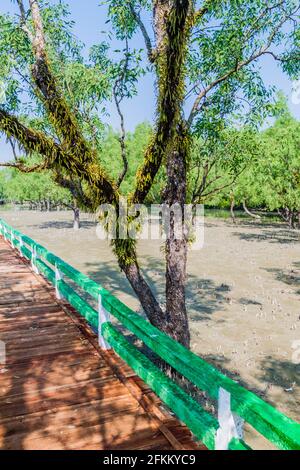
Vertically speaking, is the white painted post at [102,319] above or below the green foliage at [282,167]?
below

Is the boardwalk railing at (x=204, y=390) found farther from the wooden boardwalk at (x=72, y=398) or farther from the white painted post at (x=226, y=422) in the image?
the wooden boardwalk at (x=72, y=398)

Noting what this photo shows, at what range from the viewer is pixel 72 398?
4777 mm

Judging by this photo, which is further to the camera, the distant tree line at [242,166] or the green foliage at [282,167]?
the green foliage at [282,167]

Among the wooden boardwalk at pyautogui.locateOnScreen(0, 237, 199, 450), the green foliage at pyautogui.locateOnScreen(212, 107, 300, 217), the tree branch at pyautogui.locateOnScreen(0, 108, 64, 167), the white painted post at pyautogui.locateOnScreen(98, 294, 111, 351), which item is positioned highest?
the green foliage at pyautogui.locateOnScreen(212, 107, 300, 217)

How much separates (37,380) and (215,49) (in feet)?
30.0

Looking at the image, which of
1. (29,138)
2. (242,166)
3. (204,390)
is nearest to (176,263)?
(29,138)

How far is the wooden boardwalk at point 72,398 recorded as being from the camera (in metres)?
3.93

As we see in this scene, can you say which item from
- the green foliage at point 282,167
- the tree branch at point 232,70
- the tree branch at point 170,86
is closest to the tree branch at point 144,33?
the tree branch at point 232,70

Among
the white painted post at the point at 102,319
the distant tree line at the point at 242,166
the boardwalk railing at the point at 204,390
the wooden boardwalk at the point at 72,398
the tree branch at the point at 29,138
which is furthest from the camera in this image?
the distant tree line at the point at 242,166

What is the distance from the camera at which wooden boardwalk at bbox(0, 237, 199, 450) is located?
3.93 metres

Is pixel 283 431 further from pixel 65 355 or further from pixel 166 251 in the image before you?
pixel 166 251

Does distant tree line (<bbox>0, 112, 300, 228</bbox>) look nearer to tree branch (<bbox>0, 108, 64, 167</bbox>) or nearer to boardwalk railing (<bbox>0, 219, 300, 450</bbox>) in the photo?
tree branch (<bbox>0, 108, 64, 167</bbox>)

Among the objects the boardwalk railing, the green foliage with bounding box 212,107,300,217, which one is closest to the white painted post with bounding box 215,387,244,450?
the boardwalk railing

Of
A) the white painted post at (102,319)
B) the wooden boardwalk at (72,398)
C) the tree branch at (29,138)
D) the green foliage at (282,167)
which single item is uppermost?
the green foliage at (282,167)
